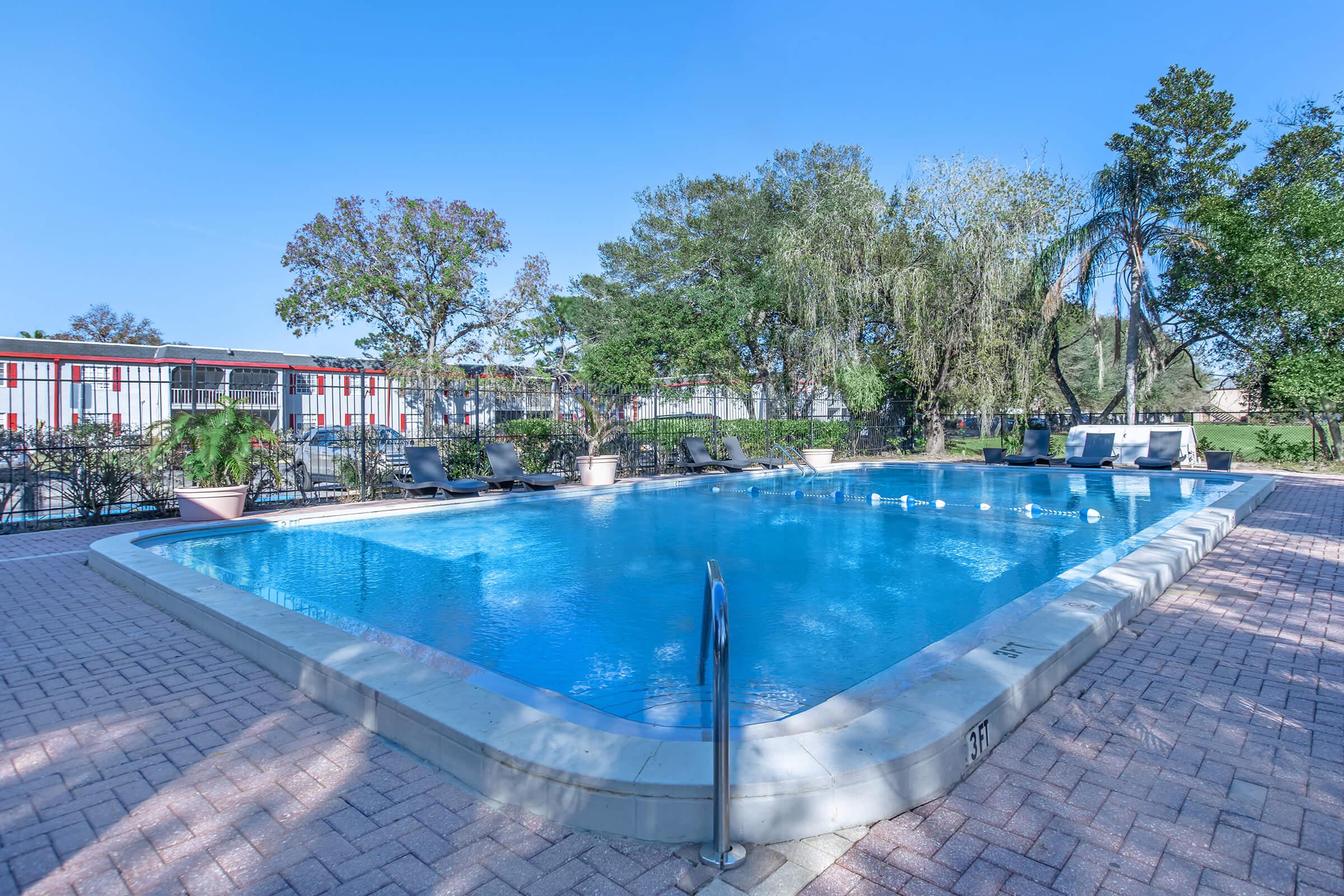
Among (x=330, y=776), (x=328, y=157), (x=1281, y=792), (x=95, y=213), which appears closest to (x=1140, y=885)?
(x=1281, y=792)

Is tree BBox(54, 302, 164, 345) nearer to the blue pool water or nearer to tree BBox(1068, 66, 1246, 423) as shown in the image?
the blue pool water

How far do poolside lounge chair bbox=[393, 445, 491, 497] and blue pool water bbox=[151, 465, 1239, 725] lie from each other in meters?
0.74

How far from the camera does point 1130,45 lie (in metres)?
18.0

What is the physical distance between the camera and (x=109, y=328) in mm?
39500

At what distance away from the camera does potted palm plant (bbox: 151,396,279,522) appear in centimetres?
831

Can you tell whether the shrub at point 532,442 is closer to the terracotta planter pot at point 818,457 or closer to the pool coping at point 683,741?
the terracotta planter pot at point 818,457

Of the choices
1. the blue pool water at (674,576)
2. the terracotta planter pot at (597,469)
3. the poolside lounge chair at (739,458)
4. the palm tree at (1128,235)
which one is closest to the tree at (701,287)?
the poolside lounge chair at (739,458)

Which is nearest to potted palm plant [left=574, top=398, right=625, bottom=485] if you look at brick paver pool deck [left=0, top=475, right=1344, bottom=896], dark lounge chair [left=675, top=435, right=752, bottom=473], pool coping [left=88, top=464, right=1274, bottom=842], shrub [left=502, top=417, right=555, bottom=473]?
shrub [left=502, top=417, right=555, bottom=473]

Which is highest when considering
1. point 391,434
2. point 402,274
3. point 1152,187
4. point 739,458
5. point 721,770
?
point 1152,187

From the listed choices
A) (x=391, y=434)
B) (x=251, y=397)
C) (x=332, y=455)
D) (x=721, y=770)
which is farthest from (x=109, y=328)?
(x=721, y=770)

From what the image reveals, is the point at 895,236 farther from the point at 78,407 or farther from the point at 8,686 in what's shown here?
the point at 78,407

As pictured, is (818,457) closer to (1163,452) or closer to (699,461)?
(699,461)

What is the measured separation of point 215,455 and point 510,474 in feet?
13.7

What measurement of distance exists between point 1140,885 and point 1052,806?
1.27 feet
